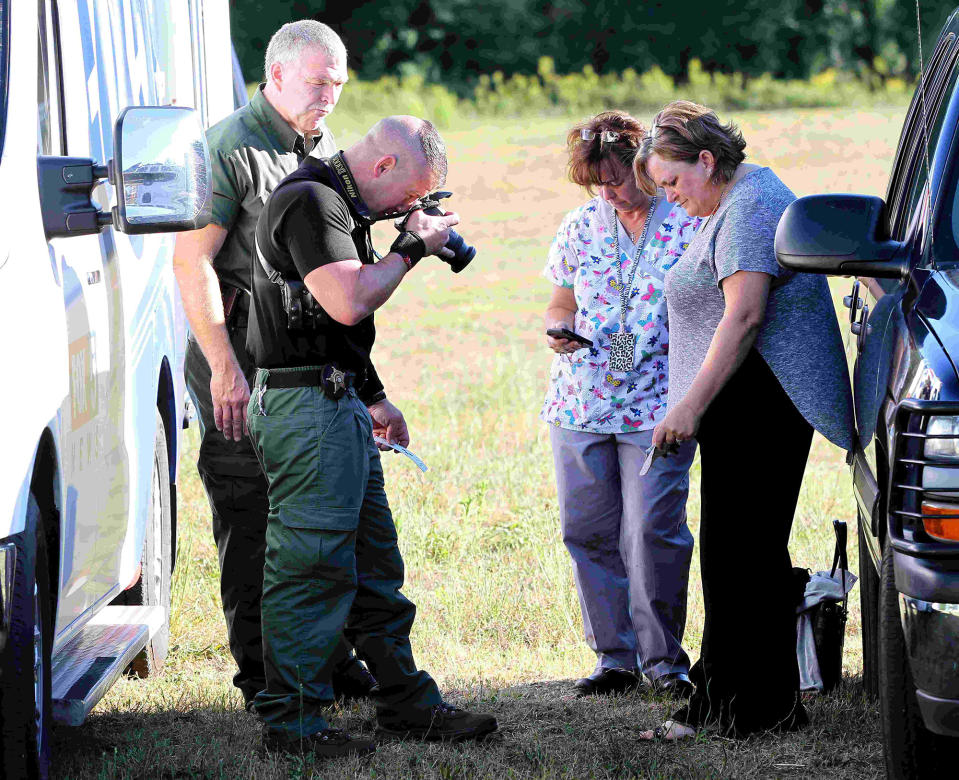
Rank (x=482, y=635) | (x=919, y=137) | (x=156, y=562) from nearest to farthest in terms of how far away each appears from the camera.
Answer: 1. (x=919, y=137)
2. (x=156, y=562)
3. (x=482, y=635)

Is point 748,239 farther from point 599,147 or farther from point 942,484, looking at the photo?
point 942,484

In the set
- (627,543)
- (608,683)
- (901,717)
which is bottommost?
(608,683)

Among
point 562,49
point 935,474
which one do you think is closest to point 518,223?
point 935,474

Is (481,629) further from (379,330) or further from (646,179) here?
(379,330)

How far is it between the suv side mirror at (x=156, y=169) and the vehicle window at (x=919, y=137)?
186cm

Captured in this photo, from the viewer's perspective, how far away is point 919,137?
14.1ft

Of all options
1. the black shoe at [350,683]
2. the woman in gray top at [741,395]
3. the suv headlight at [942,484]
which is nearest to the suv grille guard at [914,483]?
the suv headlight at [942,484]

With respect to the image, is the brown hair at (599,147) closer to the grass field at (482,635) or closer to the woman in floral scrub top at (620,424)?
the woman in floral scrub top at (620,424)

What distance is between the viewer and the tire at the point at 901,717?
3.04m

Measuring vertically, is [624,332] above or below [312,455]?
above

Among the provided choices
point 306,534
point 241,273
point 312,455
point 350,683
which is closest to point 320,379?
point 312,455

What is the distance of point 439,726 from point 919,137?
2247 millimetres

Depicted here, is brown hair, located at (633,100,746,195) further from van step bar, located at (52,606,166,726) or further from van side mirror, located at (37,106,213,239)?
van step bar, located at (52,606,166,726)

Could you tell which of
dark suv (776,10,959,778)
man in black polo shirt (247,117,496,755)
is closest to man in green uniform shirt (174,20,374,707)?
man in black polo shirt (247,117,496,755)
